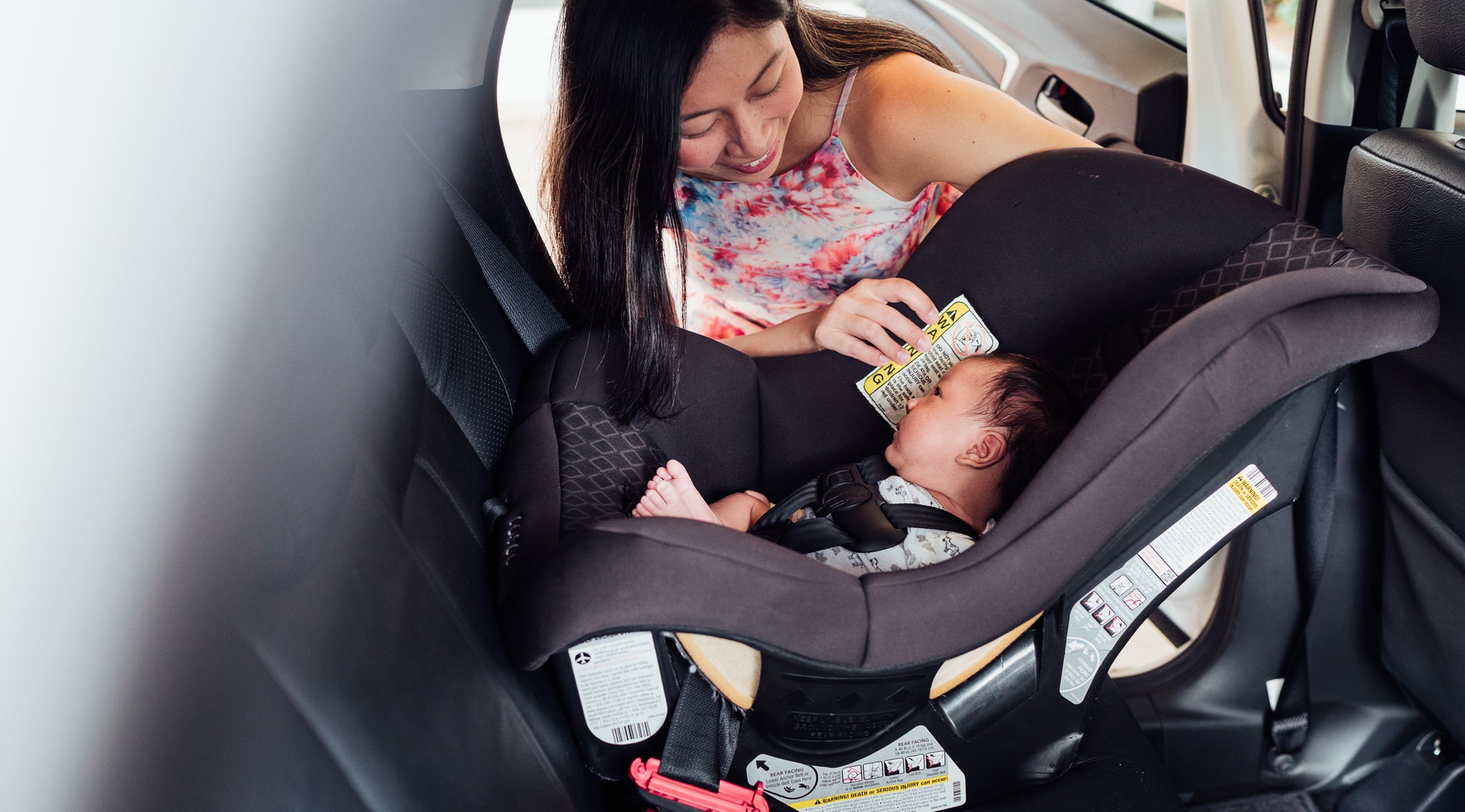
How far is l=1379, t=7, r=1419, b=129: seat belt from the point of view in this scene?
1212 millimetres

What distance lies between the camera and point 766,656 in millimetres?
783

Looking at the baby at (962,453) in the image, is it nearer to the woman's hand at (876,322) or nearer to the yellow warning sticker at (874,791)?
the woman's hand at (876,322)

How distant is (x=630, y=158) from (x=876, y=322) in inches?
13.8

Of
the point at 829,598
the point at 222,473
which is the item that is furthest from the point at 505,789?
the point at 222,473

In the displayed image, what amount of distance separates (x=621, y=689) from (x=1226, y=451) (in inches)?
22.1

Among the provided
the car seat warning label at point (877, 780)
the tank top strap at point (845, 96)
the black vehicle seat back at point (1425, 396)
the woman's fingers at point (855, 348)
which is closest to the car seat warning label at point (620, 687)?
the car seat warning label at point (877, 780)

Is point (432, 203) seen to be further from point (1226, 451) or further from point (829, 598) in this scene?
A: point (1226, 451)

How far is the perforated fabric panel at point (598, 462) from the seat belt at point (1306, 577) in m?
0.75

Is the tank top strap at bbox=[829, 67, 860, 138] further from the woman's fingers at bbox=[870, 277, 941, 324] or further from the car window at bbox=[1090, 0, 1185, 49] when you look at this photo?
the car window at bbox=[1090, 0, 1185, 49]

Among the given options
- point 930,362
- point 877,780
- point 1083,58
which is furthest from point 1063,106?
point 877,780

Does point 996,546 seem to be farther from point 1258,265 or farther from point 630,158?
point 630,158

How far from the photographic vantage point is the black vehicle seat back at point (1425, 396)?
0.97 metres

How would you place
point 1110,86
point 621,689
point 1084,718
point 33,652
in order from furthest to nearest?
point 1110,86
point 1084,718
point 621,689
point 33,652

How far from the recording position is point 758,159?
1.10 m
